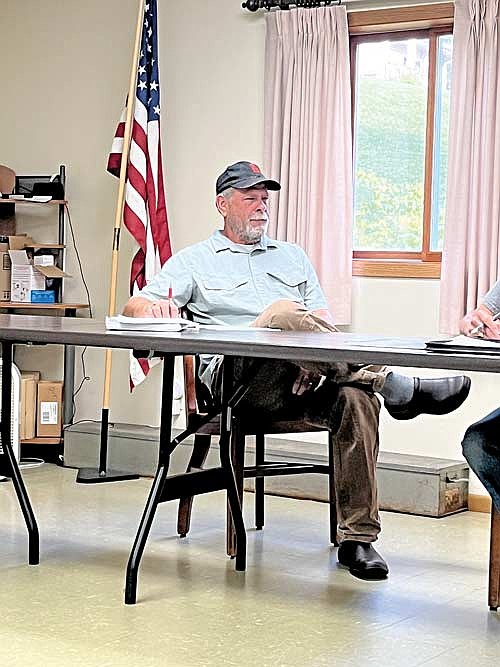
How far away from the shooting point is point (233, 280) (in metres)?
4.08

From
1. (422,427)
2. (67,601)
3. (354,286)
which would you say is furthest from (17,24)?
(67,601)

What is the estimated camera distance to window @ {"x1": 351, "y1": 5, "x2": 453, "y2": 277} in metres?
5.02

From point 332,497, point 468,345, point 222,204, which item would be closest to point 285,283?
point 222,204

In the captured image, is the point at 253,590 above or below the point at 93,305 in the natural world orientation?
below

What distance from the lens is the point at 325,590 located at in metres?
3.38

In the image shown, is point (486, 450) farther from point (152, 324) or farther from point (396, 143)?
point (396, 143)

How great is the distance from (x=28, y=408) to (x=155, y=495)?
2.55 meters

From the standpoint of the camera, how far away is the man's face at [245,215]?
13.6 feet

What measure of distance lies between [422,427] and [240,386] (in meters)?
1.63

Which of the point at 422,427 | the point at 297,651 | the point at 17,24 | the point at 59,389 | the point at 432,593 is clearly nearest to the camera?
the point at 297,651

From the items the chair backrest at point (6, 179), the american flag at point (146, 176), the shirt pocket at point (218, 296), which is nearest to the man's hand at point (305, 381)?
the shirt pocket at point (218, 296)

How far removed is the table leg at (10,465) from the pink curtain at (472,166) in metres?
1.93

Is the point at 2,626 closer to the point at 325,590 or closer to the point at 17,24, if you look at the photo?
the point at 325,590

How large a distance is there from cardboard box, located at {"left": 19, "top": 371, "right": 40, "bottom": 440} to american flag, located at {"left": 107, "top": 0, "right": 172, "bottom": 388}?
55cm
